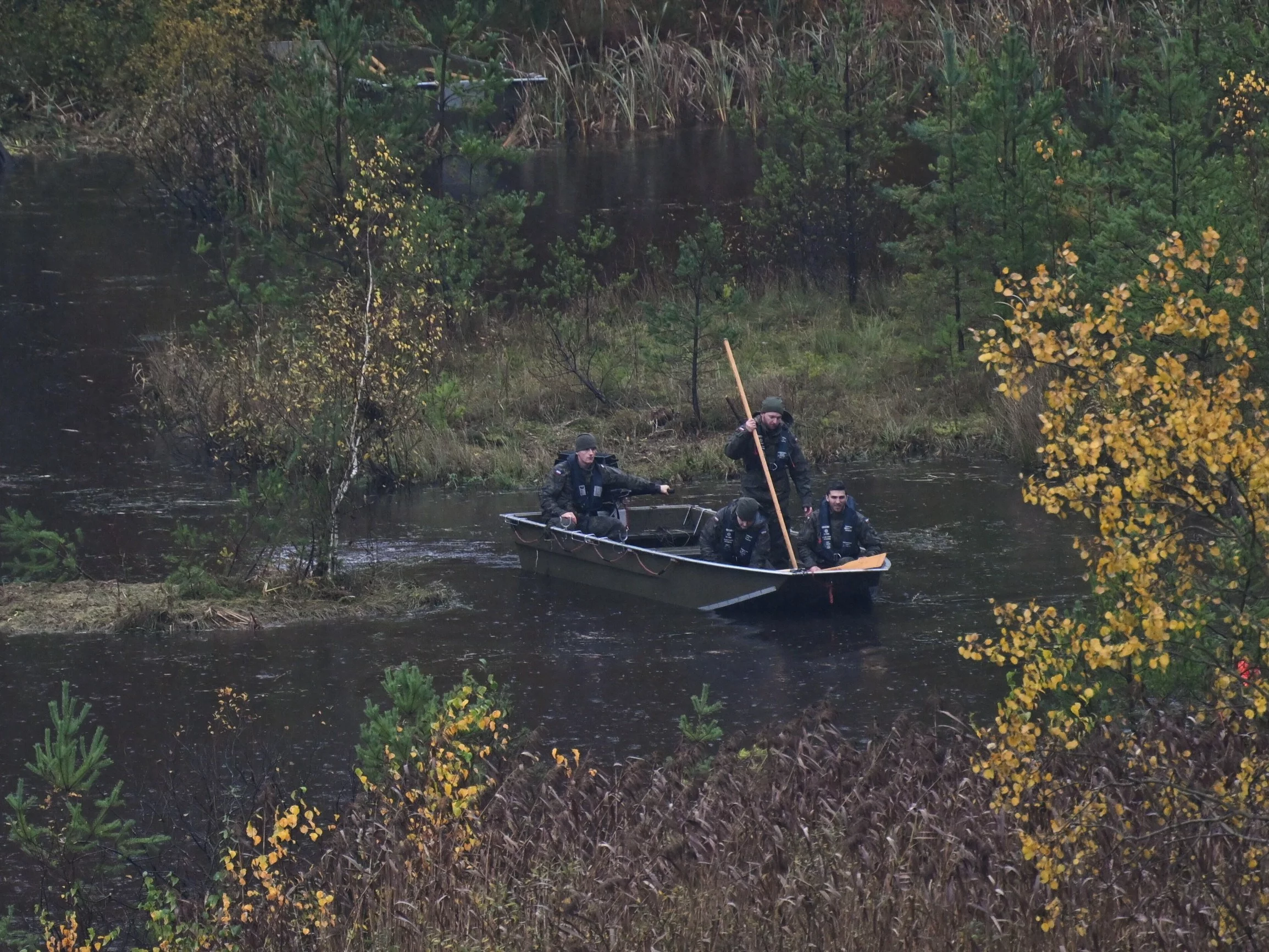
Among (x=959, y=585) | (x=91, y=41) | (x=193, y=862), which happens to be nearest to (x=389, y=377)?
(x=959, y=585)

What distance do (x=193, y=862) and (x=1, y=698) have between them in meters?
4.71

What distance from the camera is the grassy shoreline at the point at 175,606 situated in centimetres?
1648

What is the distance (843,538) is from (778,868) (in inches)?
313

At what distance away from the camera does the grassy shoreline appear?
16484 mm

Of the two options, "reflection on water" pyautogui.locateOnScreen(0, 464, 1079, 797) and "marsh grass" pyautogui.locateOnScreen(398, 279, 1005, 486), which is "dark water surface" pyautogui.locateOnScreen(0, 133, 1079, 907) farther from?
"marsh grass" pyautogui.locateOnScreen(398, 279, 1005, 486)

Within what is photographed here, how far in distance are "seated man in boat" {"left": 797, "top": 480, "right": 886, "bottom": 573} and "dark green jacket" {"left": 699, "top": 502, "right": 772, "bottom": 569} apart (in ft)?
1.39

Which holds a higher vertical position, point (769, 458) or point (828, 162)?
point (828, 162)

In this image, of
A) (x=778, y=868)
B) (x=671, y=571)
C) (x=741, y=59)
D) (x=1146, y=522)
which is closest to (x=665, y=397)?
(x=671, y=571)

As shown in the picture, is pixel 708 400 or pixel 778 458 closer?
pixel 778 458

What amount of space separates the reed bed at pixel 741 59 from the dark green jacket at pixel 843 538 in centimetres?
2568

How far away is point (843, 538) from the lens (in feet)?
54.6

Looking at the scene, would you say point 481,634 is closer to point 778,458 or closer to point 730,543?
point 730,543

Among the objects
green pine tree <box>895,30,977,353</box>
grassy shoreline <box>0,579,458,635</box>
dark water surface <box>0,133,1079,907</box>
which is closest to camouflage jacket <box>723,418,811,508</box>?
dark water surface <box>0,133,1079,907</box>

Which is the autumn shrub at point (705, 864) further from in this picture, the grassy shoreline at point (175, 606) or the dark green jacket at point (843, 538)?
the grassy shoreline at point (175, 606)
